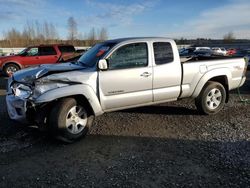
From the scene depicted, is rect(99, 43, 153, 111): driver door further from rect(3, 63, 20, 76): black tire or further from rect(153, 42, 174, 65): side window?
rect(3, 63, 20, 76): black tire

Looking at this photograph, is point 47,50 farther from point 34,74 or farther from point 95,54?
point 34,74

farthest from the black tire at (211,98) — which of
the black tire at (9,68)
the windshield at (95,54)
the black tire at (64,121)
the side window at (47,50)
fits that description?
the black tire at (9,68)

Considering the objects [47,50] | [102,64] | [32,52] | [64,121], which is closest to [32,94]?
[64,121]

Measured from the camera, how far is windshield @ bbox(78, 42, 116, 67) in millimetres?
5193

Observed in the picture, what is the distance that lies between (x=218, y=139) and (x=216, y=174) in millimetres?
1350

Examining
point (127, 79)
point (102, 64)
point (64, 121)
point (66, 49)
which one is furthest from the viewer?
point (66, 49)

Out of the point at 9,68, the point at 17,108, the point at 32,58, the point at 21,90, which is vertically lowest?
the point at 17,108

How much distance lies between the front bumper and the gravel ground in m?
0.47

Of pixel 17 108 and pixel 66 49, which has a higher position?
pixel 66 49

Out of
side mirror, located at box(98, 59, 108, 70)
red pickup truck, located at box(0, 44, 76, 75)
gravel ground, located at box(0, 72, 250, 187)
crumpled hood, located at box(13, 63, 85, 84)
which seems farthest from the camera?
red pickup truck, located at box(0, 44, 76, 75)

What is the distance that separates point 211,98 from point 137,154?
297cm

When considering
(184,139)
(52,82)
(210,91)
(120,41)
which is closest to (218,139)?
(184,139)

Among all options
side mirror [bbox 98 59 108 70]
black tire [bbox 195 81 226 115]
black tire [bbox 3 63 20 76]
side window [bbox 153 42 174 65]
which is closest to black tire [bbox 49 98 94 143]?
side mirror [bbox 98 59 108 70]

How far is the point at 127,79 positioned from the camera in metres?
5.13
